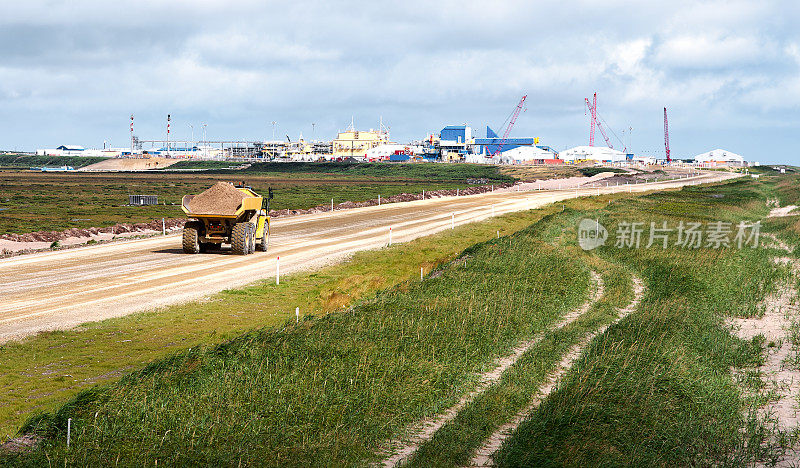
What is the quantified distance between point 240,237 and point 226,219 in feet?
4.24

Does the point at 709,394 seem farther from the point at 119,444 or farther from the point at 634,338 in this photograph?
the point at 119,444

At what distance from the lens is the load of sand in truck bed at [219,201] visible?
37156 millimetres

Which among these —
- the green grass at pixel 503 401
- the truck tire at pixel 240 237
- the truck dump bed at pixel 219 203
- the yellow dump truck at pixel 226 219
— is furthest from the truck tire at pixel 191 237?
the green grass at pixel 503 401

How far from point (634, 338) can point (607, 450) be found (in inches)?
304

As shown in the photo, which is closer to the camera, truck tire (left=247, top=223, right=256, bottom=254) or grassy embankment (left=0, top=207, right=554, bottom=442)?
grassy embankment (left=0, top=207, right=554, bottom=442)

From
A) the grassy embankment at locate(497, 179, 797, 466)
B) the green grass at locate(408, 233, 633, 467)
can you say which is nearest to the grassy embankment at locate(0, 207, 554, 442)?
the green grass at locate(408, 233, 633, 467)

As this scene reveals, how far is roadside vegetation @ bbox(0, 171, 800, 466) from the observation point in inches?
480

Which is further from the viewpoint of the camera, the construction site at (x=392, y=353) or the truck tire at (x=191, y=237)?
the truck tire at (x=191, y=237)

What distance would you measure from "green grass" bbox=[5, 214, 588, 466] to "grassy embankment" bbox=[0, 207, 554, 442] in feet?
5.85

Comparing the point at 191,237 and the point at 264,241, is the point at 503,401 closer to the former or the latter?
the point at 191,237

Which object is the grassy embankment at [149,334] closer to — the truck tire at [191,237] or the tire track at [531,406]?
the truck tire at [191,237]

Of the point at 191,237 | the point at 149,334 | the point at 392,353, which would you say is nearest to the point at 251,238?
the point at 191,237

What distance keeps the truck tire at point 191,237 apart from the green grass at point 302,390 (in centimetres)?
1815

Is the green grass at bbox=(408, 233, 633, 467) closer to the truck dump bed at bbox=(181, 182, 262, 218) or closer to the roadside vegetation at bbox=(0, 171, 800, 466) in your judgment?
the roadside vegetation at bbox=(0, 171, 800, 466)
